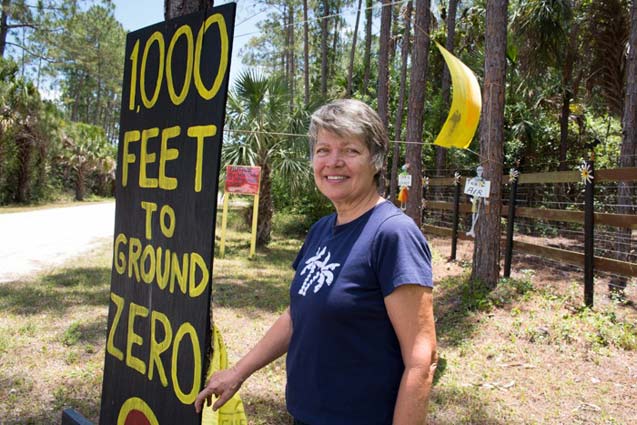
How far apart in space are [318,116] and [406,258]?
21.8 inches

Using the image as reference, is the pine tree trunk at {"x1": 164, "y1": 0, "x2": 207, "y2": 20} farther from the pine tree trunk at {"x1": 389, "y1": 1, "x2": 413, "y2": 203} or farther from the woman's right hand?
the pine tree trunk at {"x1": 389, "y1": 1, "x2": 413, "y2": 203}

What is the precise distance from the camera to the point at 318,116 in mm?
1620

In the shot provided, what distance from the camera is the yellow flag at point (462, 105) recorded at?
18.7ft

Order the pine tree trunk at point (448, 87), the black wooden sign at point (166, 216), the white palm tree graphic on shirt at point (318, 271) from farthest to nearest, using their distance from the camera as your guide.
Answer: the pine tree trunk at point (448, 87), the black wooden sign at point (166, 216), the white palm tree graphic on shirt at point (318, 271)

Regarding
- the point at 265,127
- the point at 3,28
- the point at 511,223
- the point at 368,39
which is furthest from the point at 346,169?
the point at 3,28

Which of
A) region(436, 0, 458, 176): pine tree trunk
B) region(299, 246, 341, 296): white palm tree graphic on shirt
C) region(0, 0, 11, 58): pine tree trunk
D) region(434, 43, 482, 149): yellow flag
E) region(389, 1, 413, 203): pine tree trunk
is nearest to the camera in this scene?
region(299, 246, 341, 296): white palm tree graphic on shirt

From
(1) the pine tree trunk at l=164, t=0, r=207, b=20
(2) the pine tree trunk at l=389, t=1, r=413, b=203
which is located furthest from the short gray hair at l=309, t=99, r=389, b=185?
(2) the pine tree trunk at l=389, t=1, r=413, b=203

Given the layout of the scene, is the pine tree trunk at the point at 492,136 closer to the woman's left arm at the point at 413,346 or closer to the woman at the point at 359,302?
the woman at the point at 359,302

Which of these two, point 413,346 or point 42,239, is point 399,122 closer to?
point 42,239

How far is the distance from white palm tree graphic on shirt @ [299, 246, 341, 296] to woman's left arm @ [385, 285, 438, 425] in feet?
0.66

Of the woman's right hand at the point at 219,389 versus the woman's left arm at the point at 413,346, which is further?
A: the woman's right hand at the point at 219,389

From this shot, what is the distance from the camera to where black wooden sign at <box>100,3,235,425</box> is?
1.73m

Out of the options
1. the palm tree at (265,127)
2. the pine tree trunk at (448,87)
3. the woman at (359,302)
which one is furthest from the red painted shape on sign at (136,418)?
the pine tree trunk at (448,87)

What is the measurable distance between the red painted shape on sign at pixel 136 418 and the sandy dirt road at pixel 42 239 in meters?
5.98
